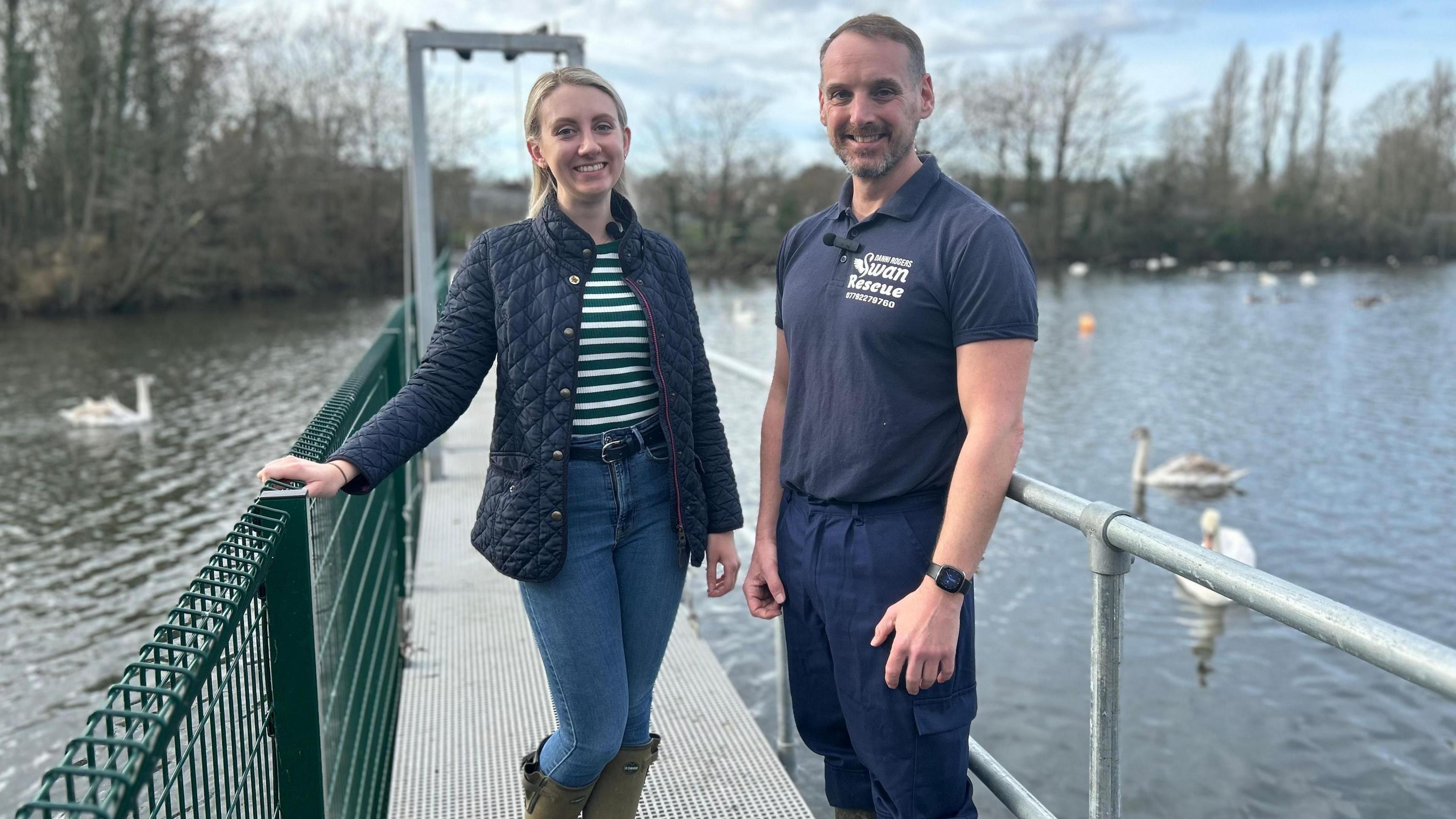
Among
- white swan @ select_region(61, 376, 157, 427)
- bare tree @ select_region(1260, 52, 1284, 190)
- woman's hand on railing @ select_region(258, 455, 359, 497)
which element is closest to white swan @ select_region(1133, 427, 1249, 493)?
woman's hand on railing @ select_region(258, 455, 359, 497)

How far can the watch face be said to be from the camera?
72.3 inches

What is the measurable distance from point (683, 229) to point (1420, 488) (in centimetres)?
4050

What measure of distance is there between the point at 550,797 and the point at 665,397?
0.84 m

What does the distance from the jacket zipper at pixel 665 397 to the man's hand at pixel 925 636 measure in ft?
1.65

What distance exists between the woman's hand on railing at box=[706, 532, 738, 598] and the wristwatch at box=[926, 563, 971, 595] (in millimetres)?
567

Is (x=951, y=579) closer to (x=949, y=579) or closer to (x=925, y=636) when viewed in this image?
(x=949, y=579)

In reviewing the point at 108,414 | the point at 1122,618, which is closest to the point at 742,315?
the point at 108,414

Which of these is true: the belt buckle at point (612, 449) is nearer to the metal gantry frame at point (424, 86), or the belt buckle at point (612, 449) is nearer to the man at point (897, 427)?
the man at point (897, 427)

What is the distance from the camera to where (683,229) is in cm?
4944

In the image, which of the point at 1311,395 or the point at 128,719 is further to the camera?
the point at 1311,395

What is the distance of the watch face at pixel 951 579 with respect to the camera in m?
1.84

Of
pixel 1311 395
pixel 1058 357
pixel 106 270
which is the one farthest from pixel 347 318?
pixel 1311 395

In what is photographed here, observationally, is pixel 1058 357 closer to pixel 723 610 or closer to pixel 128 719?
pixel 723 610

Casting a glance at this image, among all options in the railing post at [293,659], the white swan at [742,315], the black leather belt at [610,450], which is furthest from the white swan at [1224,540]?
the white swan at [742,315]
